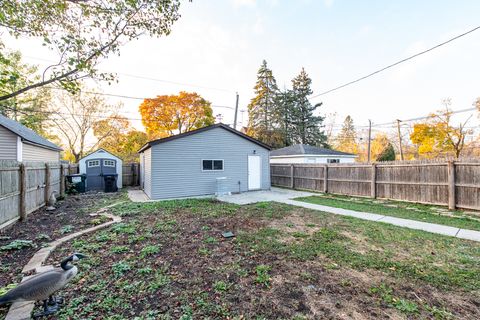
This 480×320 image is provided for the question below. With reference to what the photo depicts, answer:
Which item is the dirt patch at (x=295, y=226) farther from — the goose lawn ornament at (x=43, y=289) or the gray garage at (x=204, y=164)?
the gray garage at (x=204, y=164)

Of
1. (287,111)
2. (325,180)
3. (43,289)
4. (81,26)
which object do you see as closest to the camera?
(43,289)

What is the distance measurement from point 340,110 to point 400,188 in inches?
929

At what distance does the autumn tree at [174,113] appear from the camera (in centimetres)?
2183

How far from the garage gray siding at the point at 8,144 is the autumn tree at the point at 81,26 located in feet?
23.5

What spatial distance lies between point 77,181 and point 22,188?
22.3 feet

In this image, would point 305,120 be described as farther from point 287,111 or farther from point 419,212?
point 419,212

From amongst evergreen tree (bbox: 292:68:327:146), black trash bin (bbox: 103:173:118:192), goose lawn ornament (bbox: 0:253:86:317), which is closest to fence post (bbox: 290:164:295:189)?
black trash bin (bbox: 103:173:118:192)

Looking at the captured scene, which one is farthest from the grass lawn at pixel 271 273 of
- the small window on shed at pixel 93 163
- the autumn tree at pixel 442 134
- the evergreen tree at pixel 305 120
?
the evergreen tree at pixel 305 120

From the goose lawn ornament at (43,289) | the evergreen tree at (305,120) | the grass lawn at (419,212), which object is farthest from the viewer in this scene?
the evergreen tree at (305,120)

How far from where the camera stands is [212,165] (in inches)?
423

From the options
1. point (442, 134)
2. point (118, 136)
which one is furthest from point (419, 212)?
point (118, 136)

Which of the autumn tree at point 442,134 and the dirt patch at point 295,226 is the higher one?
the autumn tree at point 442,134

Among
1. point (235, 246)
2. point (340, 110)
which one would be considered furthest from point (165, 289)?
point (340, 110)

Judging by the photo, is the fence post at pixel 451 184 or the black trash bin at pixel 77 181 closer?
the fence post at pixel 451 184
